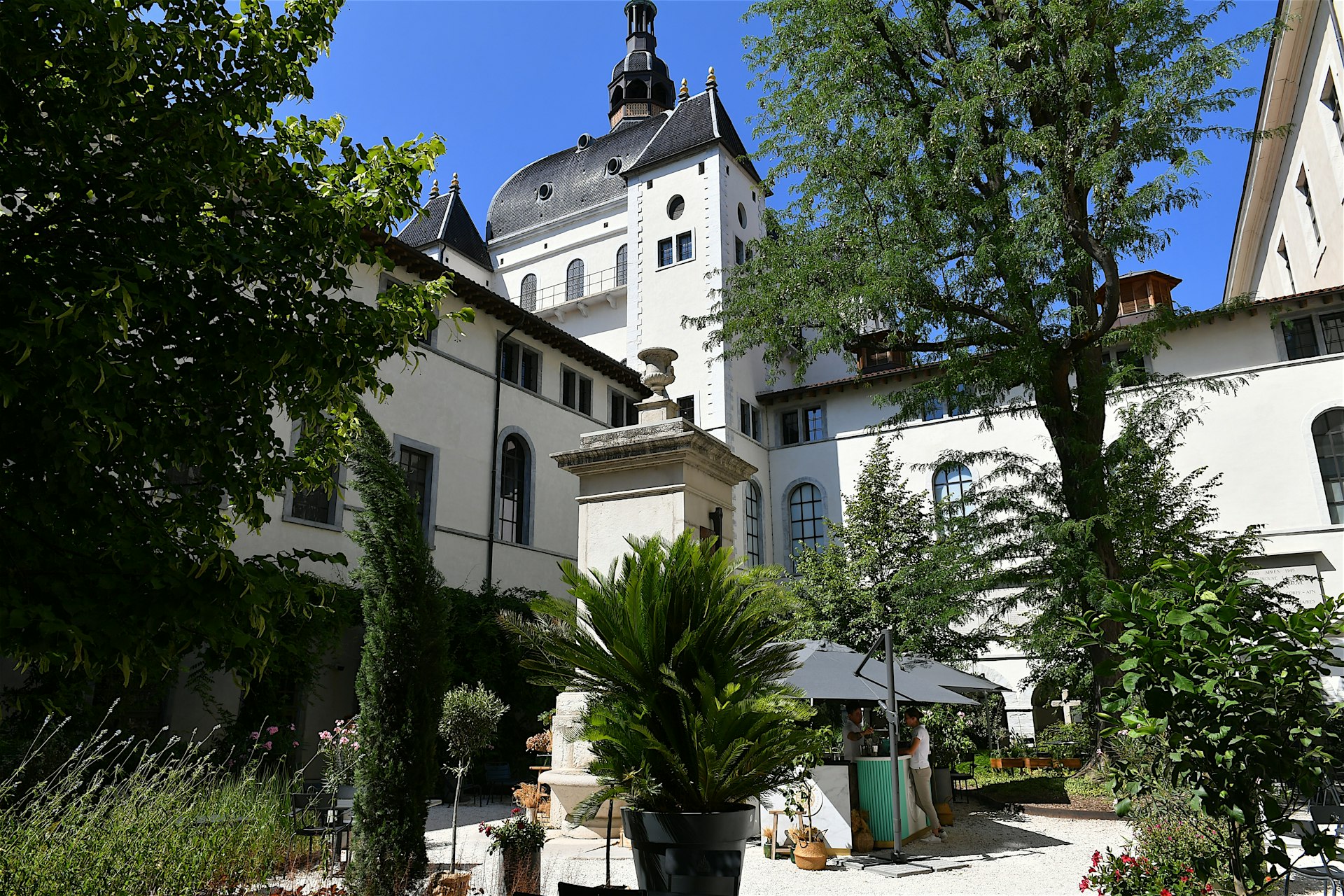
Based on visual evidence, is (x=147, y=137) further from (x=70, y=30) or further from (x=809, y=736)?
(x=809, y=736)

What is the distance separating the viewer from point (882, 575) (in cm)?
2152

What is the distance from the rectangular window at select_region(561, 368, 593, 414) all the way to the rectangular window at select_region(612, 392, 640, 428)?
1.17 meters

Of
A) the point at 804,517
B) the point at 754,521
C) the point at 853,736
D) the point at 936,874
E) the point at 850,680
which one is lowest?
the point at 936,874

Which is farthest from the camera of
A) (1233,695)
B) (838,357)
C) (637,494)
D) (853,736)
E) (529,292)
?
(529,292)

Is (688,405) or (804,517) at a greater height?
(688,405)

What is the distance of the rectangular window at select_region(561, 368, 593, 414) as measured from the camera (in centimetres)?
2473

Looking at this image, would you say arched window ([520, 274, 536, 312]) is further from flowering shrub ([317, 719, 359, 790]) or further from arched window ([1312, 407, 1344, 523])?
flowering shrub ([317, 719, 359, 790])

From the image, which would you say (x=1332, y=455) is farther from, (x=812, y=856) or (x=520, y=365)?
(x=520, y=365)

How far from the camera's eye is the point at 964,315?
13.8 metres

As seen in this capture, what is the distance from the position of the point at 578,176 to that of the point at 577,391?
62.0ft

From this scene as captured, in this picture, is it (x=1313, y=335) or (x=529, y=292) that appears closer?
(x=1313, y=335)

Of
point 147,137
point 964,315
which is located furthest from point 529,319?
point 147,137

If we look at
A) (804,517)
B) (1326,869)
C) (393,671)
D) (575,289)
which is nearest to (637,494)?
(393,671)

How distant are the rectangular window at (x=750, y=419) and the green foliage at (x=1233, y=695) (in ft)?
81.7
